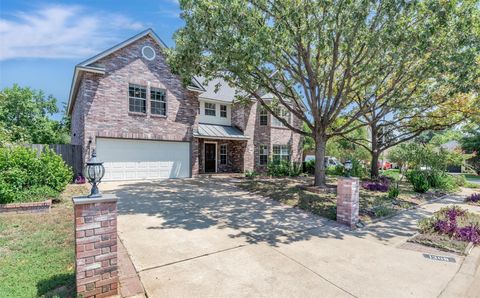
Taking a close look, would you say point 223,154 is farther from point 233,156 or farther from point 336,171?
point 336,171

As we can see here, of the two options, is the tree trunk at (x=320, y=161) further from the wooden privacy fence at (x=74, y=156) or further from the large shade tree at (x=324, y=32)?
the wooden privacy fence at (x=74, y=156)

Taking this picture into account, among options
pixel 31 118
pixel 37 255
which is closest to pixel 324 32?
pixel 37 255

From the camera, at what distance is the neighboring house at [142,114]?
12.6 meters

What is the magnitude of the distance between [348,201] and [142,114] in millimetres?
11496

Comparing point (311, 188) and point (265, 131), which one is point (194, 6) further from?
point (265, 131)

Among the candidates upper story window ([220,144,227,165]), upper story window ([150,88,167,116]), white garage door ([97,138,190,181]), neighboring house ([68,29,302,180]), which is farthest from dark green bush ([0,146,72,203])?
upper story window ([220,144,227,165])

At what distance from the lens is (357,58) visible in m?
9.50

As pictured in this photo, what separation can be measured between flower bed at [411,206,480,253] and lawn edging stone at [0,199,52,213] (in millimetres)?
9473

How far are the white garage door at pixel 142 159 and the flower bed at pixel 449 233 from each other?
12257mm

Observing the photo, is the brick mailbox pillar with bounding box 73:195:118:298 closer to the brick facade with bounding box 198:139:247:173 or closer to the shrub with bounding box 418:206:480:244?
the shrub with bounding box 418:206:480:244

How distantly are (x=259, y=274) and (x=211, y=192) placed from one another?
22.8ft

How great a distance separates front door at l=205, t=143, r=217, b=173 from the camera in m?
18.4

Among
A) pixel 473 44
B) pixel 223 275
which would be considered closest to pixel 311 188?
pixel 473 44

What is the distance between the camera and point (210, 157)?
1861cm
